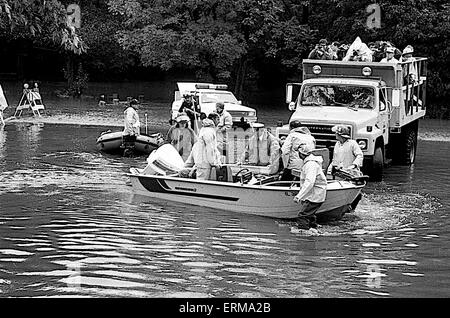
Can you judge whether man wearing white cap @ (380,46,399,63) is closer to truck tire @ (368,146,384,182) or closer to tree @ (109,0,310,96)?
truck tire @ (368,146,384,182)

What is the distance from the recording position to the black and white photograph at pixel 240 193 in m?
→ 10.9

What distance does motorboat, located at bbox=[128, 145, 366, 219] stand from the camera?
15.5 m

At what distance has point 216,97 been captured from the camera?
31359mm

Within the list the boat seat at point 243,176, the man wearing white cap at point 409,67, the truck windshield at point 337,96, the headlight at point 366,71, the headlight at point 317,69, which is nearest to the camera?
the boat seat at point 243,176

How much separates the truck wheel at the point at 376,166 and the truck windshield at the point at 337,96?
3.77 feet

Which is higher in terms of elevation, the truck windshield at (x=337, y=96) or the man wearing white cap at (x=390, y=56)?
the man wearing white cap at (x=390, y=56)

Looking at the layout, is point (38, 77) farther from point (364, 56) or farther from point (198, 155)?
point (198, 155)

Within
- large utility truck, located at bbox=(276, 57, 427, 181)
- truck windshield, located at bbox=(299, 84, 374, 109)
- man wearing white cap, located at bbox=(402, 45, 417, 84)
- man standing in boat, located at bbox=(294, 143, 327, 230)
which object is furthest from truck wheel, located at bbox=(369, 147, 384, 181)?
man standing in boat, located at bbox=(294, 143, 327, 230)

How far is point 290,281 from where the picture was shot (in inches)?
443

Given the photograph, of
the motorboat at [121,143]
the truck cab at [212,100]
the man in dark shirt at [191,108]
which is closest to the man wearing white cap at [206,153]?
the motorboat at [121,143]

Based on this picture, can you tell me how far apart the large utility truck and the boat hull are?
14.4 feet

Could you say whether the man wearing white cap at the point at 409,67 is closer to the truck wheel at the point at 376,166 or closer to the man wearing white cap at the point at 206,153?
the truck wheel at the point at 376,166

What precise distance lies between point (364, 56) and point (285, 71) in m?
25.2

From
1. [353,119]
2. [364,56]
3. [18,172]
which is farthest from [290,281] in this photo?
[364,56]
